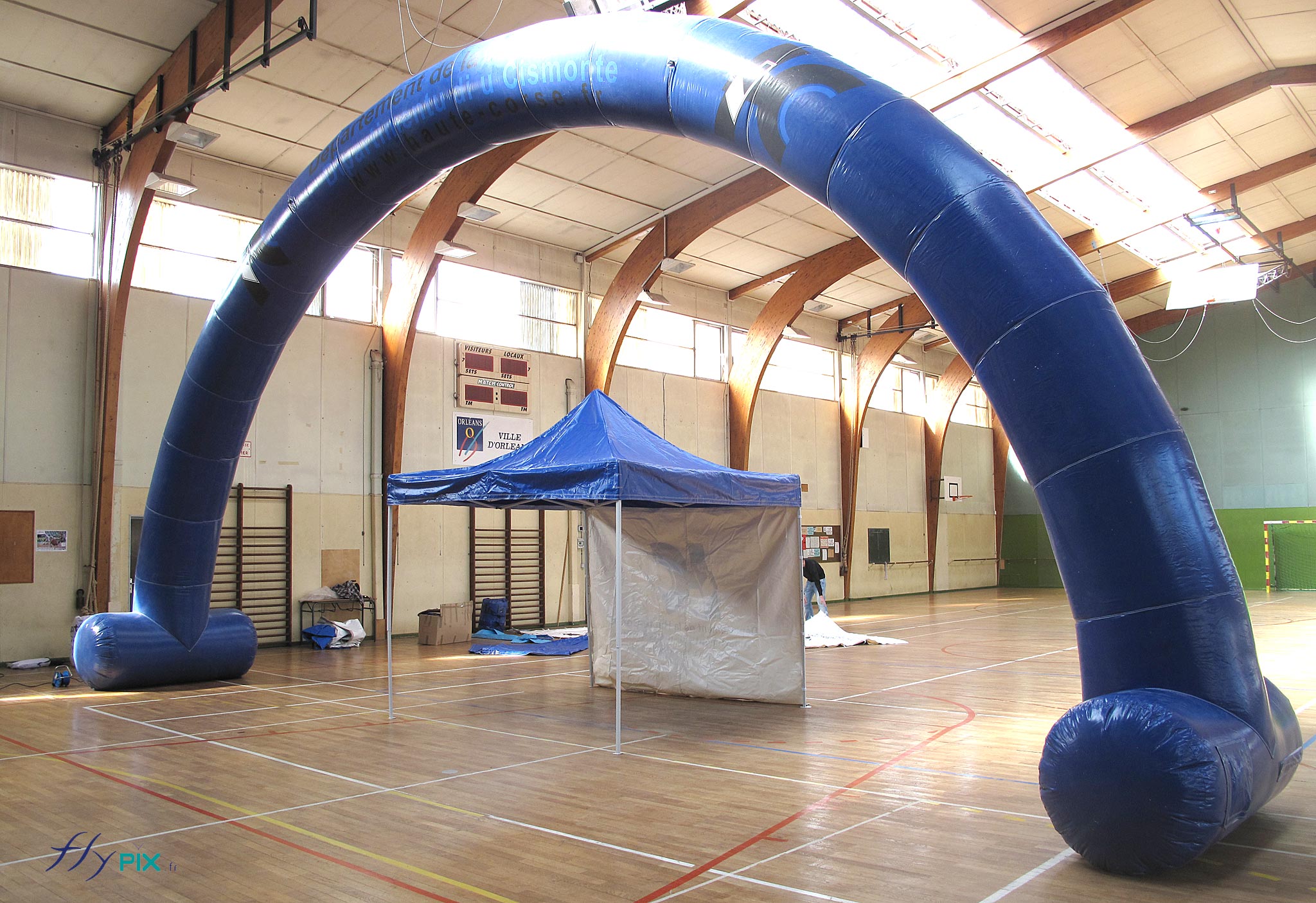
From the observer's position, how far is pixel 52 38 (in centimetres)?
1170

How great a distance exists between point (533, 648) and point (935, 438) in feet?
58.7

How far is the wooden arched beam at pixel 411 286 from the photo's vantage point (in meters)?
15.1

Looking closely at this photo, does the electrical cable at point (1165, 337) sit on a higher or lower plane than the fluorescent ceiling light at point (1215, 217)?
lower

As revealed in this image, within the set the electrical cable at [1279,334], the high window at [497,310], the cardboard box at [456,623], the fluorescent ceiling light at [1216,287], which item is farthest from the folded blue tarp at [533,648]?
the electrical cable at [1279,334]

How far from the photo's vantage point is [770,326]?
21.5 m

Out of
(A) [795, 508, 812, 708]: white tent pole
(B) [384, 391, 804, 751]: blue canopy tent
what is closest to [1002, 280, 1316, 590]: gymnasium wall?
(A) [795, 508, 812, 708]: white tent pole

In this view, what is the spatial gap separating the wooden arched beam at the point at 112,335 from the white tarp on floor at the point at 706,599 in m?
7.73

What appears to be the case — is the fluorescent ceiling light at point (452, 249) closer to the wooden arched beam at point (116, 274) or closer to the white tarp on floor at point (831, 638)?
the wooden arched beam at point (116, 274)

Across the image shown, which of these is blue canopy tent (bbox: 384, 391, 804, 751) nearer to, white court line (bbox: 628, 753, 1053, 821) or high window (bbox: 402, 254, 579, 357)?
white court line (bbox: 628, 753, 1053, 821)

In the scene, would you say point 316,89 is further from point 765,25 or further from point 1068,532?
point 1068,532

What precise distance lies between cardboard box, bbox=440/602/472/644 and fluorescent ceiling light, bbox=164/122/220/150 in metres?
8.10

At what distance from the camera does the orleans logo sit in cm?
452

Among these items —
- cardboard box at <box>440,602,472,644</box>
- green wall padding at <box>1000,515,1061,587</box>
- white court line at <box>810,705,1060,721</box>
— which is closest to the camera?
white court line at <box>810,705,1060,721</box>

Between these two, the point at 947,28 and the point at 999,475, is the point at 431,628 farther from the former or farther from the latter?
the point at 999,475
